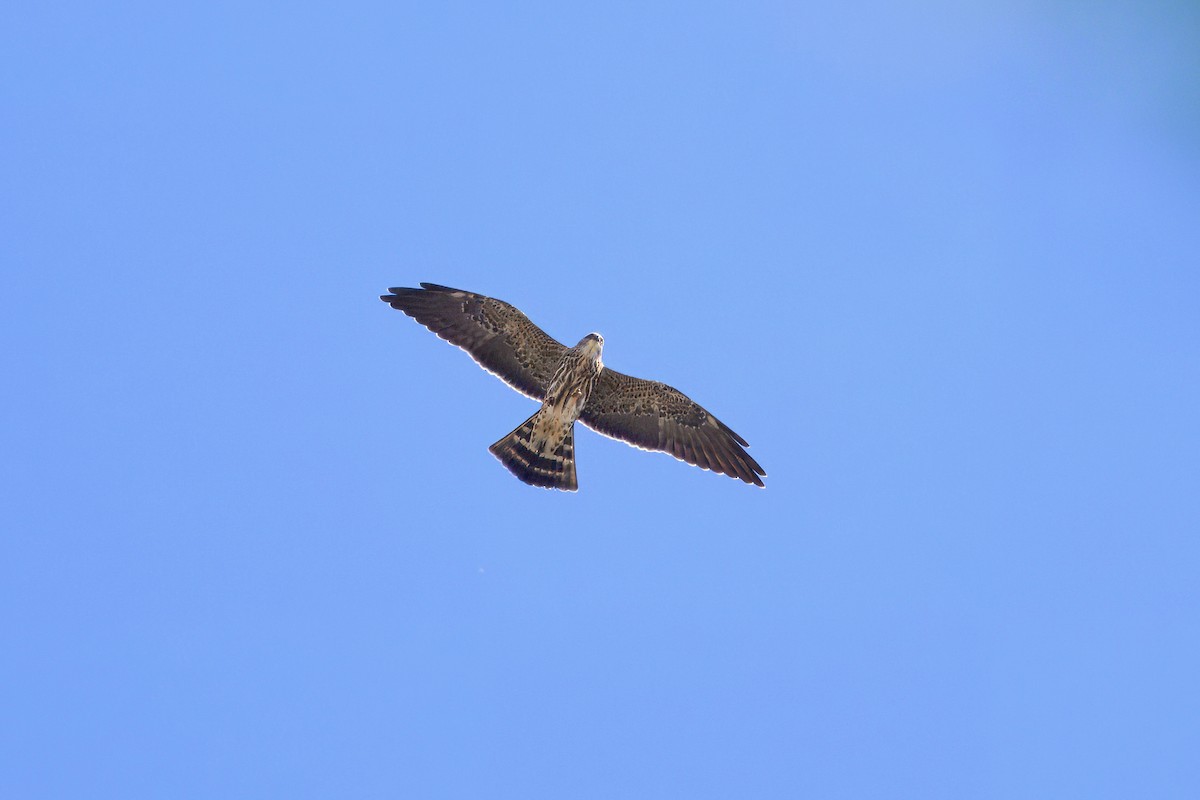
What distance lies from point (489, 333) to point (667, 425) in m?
1.96

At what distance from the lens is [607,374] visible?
9.62 metres

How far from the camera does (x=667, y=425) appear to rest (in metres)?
9.97

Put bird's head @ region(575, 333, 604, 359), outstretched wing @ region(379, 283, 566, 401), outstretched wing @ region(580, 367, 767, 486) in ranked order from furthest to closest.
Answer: outstretched wing @ region(580, 367, 767, 486)
outstretched wing @ region(379, 283, 566, 401)
bird's head @ region(575, 333, 604, 359)

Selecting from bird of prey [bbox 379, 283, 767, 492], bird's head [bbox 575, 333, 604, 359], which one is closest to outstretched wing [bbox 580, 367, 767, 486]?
bird of prey [bbox 379, 283, 767, 492]

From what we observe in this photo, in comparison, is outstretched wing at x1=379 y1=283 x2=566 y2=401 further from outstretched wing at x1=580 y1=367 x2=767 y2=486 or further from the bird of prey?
outstretched wing at x1=580 y1=367 x2=767 y2=486

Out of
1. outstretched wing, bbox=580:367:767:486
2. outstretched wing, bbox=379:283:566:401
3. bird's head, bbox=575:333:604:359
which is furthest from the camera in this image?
outstretched wing, bbox=580:367:767:486

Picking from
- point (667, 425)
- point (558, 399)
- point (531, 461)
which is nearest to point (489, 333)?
point (558, 399)

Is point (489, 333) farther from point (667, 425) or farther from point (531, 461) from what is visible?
point (667, 425)

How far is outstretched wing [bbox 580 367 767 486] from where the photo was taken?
9.77 m

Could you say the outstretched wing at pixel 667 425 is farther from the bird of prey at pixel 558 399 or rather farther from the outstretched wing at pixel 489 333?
the outstretched wing at pixel 489 333

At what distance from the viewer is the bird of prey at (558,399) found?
9375 mm

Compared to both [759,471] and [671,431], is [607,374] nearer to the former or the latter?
[671,431]

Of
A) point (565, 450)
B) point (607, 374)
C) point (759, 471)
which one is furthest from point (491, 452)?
point (759, 471)

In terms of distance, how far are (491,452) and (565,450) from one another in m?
0.69
